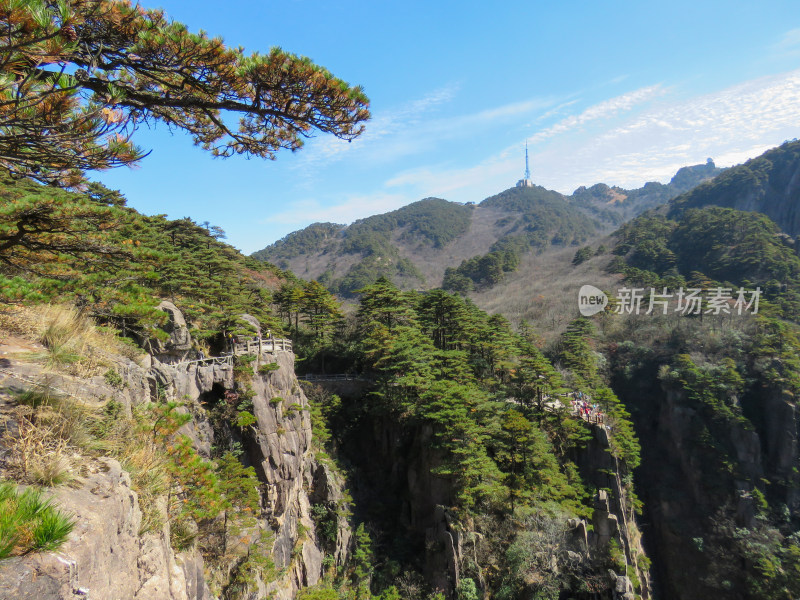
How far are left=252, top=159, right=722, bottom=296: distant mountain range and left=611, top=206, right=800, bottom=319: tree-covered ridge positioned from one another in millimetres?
18916

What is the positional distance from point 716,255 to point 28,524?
56.3m

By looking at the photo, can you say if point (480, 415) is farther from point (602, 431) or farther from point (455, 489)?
point (602, 431)

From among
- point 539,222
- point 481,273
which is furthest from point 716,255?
point 539,222

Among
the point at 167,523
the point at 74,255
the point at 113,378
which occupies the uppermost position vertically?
the point at 74,255

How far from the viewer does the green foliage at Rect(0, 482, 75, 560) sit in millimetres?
1817

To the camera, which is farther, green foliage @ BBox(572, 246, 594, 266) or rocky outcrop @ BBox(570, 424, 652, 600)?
green foliage @ BBox(572, 246, 594, 266)

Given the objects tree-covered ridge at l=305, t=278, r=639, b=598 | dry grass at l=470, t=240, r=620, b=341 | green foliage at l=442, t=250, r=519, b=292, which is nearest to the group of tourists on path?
tree-covered ridge at l=305, t=278, r=639, b=598

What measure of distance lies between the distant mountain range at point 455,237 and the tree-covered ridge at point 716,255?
18.9 metres

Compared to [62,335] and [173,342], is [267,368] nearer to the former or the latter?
[173,342]

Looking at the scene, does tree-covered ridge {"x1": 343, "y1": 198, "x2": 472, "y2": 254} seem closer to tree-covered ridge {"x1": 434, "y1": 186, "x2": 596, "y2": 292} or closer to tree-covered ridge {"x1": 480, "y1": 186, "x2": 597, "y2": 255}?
tree-covered ridge {"x1": 434, "y1": 186, "x2": 596, "y2": 292}

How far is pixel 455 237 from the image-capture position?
99875 millimetres

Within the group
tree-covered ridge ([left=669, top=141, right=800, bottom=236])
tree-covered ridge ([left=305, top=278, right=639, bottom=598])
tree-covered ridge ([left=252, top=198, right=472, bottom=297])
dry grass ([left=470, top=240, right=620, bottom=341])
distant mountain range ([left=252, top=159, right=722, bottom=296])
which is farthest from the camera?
tree-covered ridge ([left=252, top=198, right=472, bottom=297])

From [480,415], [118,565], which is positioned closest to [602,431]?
[480,415]

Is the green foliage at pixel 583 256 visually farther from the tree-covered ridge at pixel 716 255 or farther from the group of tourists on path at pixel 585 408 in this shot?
the group of tourists on path at pixel 585 408
